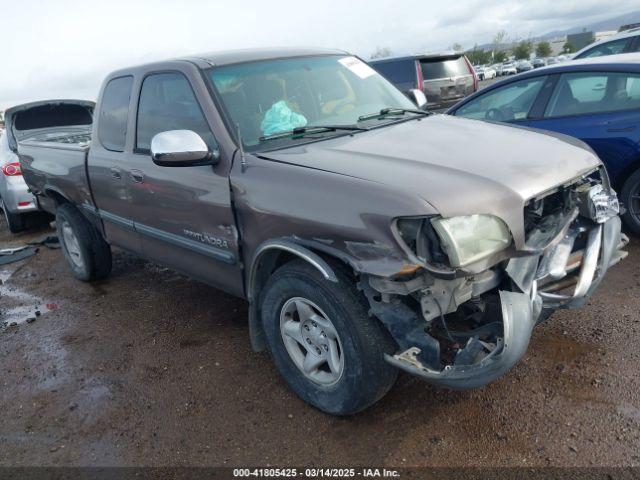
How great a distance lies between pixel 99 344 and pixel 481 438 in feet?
9.54

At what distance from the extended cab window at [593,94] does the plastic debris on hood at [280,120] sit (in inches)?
113

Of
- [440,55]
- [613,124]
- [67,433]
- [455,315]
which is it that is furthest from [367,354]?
[440,55]

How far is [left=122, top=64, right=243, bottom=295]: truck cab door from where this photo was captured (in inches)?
126

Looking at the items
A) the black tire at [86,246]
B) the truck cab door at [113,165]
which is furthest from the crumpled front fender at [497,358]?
the black tire at [86,246]

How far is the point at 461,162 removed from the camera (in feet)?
8.73

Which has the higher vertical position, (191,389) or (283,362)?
(283,362)

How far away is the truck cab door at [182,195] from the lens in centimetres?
319

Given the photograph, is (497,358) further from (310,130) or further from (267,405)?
(310,130)

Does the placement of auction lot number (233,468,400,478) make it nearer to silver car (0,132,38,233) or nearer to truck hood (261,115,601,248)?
truck hood (261,115,601,248)

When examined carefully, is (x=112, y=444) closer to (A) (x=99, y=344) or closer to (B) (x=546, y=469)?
(A) (x=99, y=344)

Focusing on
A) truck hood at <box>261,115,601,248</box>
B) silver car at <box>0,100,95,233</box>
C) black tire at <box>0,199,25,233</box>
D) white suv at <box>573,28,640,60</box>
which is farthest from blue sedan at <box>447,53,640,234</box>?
black tire at <box>0,199,25,233</box>

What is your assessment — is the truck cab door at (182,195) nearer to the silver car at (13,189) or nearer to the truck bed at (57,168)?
the truck bed at (57,168)

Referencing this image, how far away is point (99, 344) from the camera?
414cm

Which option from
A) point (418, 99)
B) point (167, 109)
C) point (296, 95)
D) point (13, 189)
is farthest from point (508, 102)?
point (13, 189)
